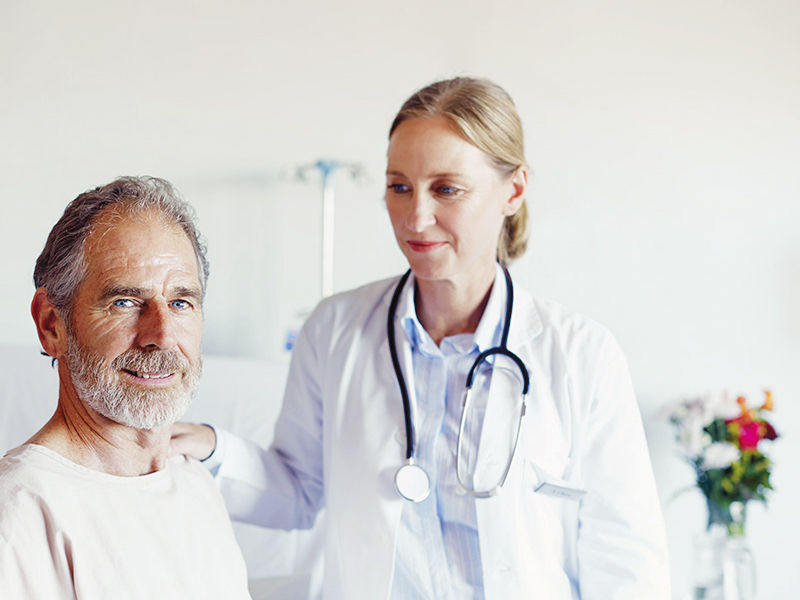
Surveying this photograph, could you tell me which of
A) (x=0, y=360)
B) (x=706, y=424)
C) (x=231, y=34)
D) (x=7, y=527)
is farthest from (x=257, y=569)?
(x=231, y=34)

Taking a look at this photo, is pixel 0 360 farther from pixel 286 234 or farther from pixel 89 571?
pixel 89 571

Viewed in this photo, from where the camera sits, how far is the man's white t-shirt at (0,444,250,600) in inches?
36.5

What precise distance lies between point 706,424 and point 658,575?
0.93 metres

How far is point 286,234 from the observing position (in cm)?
254

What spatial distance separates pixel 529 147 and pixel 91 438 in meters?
1.79

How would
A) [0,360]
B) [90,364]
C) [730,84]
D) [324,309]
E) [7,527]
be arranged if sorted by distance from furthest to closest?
[730,84]
[0,360]
[324,309]
[90,364]
[7,527]

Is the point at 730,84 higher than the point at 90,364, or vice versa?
the point at 730,84

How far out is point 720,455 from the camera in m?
2.11

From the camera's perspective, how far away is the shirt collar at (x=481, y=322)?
4.70ft

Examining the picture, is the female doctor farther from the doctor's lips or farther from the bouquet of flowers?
the bouquet of flowers

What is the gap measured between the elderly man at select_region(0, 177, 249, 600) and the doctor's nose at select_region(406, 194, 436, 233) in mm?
373

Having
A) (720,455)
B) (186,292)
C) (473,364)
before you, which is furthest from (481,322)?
(720,455)

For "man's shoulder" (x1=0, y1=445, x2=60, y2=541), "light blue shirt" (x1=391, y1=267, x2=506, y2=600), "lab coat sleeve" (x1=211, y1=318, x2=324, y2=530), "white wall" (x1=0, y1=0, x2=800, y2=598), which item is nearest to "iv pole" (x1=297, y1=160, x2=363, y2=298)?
"white wall" (x1=0, y1=0, x2=800, y2=598)

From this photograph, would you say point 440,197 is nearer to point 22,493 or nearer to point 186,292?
point 186,292
